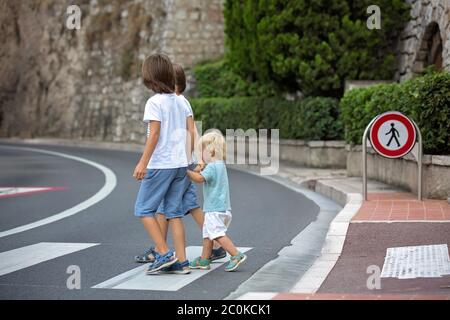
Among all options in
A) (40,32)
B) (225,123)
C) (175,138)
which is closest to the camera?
(175,138)

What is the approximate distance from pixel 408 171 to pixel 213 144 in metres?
6.31

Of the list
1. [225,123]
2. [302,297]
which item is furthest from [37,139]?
[302,297]

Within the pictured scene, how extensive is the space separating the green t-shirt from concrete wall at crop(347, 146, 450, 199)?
4807 millimetres

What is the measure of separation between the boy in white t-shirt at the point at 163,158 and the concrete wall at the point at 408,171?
5102mm

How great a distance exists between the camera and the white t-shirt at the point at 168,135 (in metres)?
7.34

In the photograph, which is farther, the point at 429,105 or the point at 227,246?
the point at 429,105

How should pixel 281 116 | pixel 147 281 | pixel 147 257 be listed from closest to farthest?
1. pixel 147 281
2. pixel 147 257
3. pixel 281 116

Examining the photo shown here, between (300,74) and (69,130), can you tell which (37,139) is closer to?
(69,130)

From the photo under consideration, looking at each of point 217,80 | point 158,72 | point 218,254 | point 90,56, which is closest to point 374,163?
point 218,254

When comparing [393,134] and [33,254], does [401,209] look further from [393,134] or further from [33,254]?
[33,254]

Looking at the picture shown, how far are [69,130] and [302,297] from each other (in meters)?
34.1

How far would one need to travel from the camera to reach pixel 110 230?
1013 centimetres

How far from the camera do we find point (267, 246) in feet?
29.5

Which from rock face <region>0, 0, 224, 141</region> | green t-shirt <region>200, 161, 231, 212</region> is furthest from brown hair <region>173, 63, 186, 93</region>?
rock face <region>0, 0, 224, 141</region>
